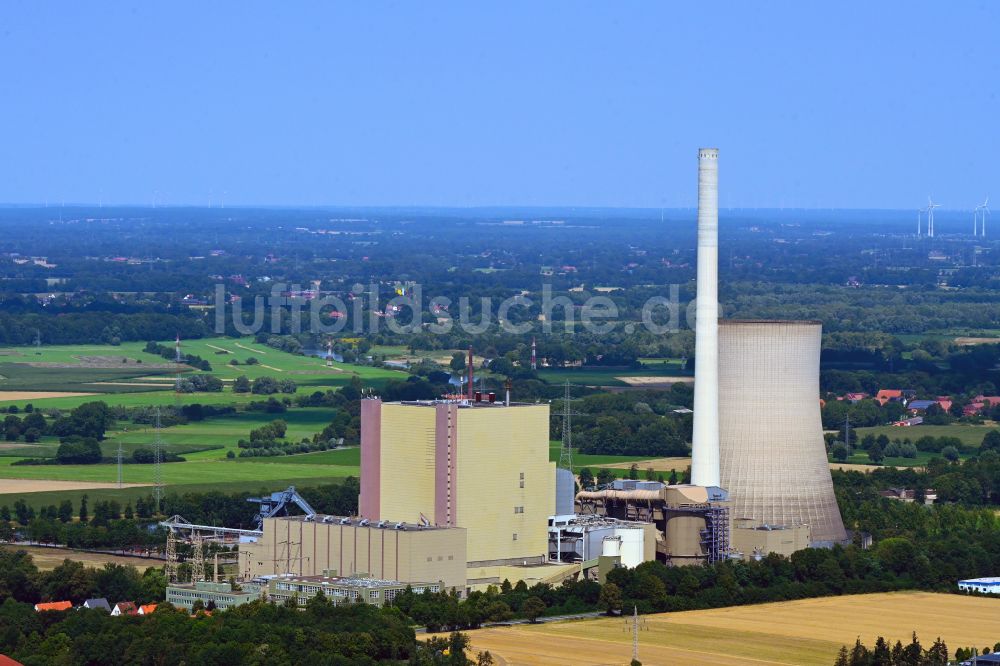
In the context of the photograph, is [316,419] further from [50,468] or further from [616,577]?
[616,577]

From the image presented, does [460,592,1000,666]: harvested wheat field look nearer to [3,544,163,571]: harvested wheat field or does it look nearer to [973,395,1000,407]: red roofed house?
[3,544,163,571]: harvested wheat field

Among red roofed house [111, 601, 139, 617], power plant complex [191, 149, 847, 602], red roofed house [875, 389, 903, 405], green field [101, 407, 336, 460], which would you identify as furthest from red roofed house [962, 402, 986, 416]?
red roofed house [111, 601, 139, 617]

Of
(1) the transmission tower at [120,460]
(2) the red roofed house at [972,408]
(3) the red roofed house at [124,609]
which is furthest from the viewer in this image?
(2) the red roofed house at [972,408]

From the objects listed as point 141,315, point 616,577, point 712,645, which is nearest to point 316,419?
point 616,577

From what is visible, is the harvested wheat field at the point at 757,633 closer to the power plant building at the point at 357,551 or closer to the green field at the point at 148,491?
the power plant building at the point at 357,551

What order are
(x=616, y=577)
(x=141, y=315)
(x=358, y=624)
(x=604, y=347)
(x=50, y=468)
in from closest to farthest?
(x=358, y=624) → (x=616, y=577) → (x=50, y=468) → (x=604, y=347) → (x=141, y=315)

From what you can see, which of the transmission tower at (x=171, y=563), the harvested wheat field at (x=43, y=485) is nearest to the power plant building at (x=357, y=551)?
the transmission tower at (x=171, y=563)

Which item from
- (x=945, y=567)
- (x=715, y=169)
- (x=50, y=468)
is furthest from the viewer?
(x=50, y=468)
